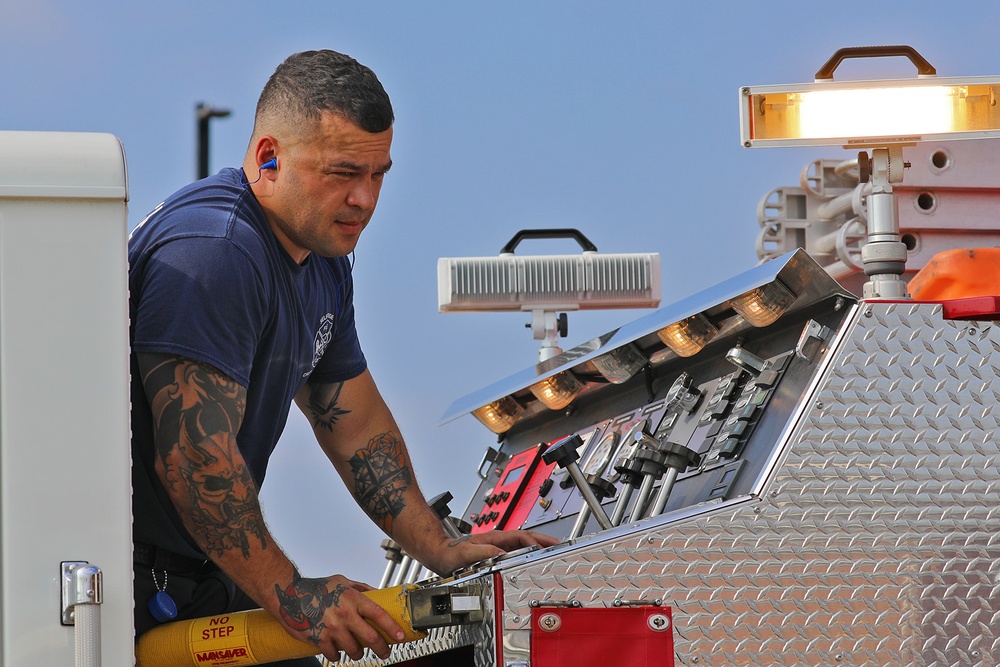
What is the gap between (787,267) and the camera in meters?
2.38

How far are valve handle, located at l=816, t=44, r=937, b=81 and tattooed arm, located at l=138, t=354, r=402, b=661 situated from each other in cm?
150

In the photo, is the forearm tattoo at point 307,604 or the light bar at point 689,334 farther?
the light bar at point 689,334

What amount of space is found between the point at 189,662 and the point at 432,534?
68 centimetres

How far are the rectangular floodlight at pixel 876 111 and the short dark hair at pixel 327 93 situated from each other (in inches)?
36.8

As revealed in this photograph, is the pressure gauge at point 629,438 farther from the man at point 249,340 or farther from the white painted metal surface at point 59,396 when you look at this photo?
the white painted metal surface at point 59,396

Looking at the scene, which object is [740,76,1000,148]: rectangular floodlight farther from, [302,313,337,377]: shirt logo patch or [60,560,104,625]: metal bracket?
[60,560,104,625]: metal bracket

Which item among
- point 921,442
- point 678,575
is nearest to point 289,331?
point 678,575

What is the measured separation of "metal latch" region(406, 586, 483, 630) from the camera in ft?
6.91

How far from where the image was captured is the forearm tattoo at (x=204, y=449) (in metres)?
2.05

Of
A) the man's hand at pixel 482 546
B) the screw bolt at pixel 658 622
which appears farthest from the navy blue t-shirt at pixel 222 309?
the screw bolt at pixel 658 622

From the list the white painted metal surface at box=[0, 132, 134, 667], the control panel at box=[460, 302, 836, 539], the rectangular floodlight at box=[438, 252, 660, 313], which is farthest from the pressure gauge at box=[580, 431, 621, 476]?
the white painted metal surface at box=[0, 132, 134, 667]

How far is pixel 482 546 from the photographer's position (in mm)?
2482

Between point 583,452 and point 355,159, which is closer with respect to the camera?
point 355,159

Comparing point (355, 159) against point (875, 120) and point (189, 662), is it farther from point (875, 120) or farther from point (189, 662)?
point (875, 120)
